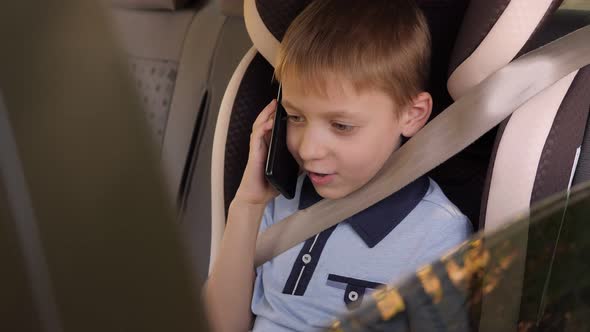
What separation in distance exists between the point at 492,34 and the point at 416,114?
165mm

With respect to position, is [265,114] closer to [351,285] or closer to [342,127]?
[342,127]

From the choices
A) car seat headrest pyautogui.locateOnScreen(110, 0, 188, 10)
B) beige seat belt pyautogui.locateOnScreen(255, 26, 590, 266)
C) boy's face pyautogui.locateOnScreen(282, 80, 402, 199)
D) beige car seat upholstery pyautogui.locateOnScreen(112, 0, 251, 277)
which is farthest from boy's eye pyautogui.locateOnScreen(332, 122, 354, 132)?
car seat headrest pyautogui.locateOnScreen(110, 0, 188, 10)

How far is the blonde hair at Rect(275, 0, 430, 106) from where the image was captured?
1.00 meters

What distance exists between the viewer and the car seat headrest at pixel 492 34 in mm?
971

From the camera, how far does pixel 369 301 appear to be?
1.68 ft

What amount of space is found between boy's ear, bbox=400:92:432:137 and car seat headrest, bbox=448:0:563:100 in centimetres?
5

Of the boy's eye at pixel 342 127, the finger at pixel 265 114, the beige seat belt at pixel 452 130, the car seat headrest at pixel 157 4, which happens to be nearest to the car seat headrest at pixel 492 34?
the beige seat belt at pixel 452 130

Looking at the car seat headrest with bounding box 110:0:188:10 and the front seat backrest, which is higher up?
the car seat headrest with bounding box 110:0:188:10

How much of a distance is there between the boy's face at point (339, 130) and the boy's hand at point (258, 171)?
85 mm

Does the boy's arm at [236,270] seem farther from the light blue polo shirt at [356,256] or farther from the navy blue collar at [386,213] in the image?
the navy blue collar at [386,213]

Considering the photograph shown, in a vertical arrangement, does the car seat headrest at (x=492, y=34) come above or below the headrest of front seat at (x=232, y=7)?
above

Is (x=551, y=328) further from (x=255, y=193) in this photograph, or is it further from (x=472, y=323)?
(x=255, y=193)

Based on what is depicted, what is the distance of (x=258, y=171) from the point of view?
3.79 feet

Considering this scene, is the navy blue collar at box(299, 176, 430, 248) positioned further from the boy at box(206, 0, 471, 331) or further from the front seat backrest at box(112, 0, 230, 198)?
the front seat backrest at box(112, 0, 230, 198)
